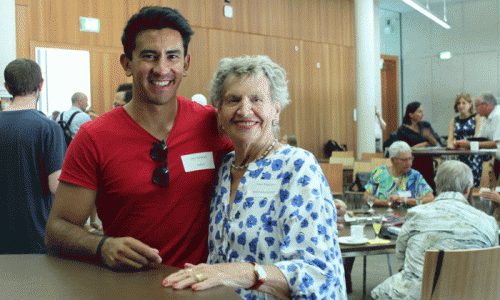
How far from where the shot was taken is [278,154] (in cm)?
159

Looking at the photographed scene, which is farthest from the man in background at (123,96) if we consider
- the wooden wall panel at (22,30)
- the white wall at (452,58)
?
the white wall at (452,58)

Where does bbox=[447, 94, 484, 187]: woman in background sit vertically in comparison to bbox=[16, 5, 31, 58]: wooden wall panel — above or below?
below

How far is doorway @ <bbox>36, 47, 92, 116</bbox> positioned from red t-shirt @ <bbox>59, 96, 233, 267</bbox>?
648 centimetres

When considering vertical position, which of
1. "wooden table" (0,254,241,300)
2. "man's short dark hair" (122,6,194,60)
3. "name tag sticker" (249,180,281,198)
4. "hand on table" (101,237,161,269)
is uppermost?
"man's short dark hair" (122,6,194,60)

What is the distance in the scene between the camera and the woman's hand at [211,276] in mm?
1137

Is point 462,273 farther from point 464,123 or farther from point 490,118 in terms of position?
point 464,123

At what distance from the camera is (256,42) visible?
10.9m

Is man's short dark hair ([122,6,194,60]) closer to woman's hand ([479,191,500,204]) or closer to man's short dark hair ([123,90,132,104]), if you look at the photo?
man's short dark hair ([123,90,132,104])

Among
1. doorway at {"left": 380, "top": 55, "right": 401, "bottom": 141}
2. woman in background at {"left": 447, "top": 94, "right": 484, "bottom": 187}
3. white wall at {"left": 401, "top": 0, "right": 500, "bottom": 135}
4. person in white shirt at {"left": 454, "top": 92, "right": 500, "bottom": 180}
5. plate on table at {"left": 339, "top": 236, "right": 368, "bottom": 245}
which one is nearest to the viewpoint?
plate on table at {"left": 339, "top": 236, "right": 368, "bottom": 245}

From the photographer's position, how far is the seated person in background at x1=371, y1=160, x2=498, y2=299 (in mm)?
2809

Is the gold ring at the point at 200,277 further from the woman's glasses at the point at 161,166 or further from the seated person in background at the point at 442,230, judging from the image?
the seated person in background at the point at 442,230

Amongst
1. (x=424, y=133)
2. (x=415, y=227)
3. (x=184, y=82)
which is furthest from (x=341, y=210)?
(x=184, y=82)

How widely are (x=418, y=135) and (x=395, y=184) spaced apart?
339cm

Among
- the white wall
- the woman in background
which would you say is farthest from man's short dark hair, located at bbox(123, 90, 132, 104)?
the white wall
